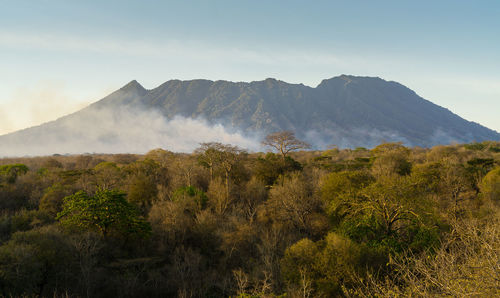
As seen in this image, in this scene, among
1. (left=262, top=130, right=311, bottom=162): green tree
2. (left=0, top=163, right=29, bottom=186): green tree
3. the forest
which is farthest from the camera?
(left=262, top=130, right=311, bottom=162): green tree

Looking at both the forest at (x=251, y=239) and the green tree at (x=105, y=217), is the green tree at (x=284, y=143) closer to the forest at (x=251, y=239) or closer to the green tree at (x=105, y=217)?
the forest at (x=251, y=239)

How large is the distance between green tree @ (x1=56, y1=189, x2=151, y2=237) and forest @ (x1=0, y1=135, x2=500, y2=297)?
0.09 meters

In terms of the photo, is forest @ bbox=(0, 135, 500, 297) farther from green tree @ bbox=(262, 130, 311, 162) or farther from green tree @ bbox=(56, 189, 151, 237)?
green tree @ bbox=(262, 130, 311, 162)

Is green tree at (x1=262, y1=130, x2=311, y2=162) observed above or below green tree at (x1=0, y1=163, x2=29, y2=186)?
above

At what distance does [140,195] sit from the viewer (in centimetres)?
3588

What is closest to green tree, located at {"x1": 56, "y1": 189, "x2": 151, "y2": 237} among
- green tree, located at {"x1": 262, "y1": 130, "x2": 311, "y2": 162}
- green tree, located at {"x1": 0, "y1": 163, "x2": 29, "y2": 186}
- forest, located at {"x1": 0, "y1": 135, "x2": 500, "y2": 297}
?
forest, located at {"x1": 0, "y1": 135, "x2": 500, "y2": 297}

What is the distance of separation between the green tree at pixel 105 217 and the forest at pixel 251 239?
9 centimetres

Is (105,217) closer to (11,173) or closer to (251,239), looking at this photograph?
(251,239)

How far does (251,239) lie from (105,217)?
1182 cm

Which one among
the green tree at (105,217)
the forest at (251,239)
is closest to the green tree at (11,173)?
the forest at (251,239)

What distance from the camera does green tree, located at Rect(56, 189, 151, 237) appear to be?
22672mm

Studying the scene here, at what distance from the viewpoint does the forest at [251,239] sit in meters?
16.1

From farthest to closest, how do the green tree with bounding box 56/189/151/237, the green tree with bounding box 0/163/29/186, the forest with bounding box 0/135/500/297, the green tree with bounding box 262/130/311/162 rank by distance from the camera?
1. the green tree with bounding box 262/130/311/162
2. the green tree with bounding box 0/163/29/186
3. the green tree with bounding box 56/189/151/237
4. the forest with bounding box 0/135/500/297

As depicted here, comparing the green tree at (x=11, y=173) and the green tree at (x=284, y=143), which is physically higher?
the green tree at (x=284, y=143)
